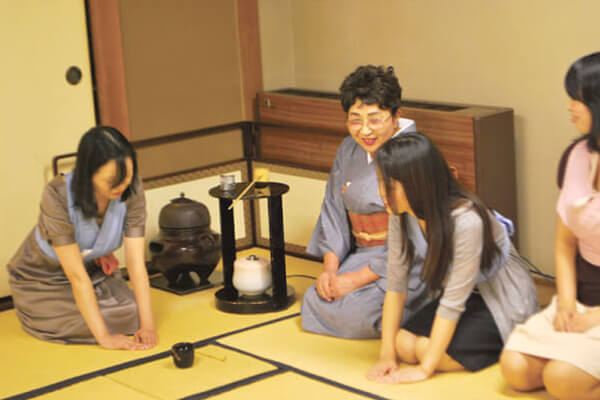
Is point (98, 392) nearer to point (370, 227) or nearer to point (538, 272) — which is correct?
point (370, 227)

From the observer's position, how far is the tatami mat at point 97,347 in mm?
3375

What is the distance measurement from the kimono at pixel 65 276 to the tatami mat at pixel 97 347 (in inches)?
3.4

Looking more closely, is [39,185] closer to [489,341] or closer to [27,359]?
[27,359]

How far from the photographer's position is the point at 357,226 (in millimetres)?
3846

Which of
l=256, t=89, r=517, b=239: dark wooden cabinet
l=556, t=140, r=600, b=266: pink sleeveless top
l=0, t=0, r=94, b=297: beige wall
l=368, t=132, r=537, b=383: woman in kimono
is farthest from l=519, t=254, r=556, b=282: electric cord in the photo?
l=0, t=0, r=94, b=297: beige wall

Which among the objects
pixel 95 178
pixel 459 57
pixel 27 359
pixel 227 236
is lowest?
pixel 27 359

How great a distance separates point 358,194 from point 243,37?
4.95 ft

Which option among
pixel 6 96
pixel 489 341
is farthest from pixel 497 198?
pixel 6 96

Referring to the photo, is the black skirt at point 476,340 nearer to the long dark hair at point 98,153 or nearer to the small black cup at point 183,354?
the small black cup at point 183,354

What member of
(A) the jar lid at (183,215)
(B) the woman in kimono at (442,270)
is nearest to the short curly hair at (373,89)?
(B) the woman in kimono at (442,270)

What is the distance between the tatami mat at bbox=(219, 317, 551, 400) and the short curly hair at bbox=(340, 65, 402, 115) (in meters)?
0.93

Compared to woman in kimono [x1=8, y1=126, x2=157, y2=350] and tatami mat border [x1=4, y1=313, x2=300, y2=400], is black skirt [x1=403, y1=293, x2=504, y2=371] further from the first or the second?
woman in kimono [x1=8, y1=126, x2=157, y2=350]

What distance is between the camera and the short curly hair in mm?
3521

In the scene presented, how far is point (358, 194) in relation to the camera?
3754mm
